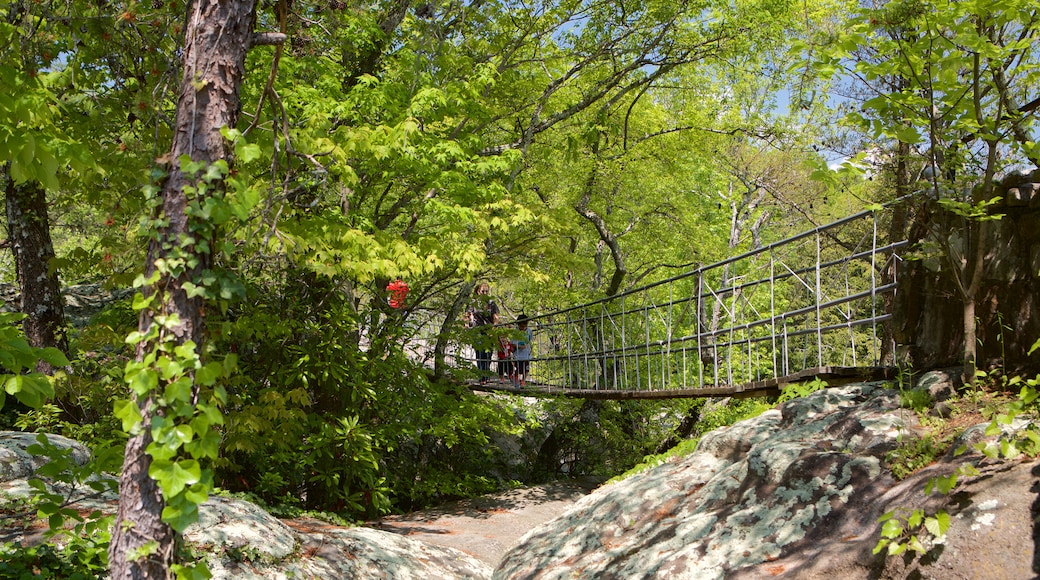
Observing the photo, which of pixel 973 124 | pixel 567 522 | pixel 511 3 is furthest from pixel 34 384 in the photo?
pixel 511 3

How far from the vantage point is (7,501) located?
16.0 ft

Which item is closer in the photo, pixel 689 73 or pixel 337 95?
pixel 337 95

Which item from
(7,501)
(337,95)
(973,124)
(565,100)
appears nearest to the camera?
(973,124)

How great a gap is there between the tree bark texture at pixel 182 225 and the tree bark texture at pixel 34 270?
6526 millimetres

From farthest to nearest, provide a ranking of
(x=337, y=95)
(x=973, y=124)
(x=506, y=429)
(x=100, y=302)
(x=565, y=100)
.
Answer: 1. (x=565, y=100)
2. (x=100, y=302)
3. (x=506, y=429)
4. (x=337, y=95)
5. (x=973, y=124)

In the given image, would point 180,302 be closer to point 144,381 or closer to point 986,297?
point 144,381

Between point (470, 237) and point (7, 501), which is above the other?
point (470, 237)

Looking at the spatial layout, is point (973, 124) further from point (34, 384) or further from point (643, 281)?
point (643, 281)

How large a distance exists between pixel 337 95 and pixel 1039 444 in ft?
23.6

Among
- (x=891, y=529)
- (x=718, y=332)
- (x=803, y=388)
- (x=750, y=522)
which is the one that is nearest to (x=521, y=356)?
(x=718, y=332)

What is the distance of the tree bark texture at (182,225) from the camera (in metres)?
2.69

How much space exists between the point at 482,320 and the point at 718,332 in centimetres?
500

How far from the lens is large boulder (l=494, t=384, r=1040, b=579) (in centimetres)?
308

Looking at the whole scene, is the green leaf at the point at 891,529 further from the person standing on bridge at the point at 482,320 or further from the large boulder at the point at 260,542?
the person standing on bridge at the point at 482,320
